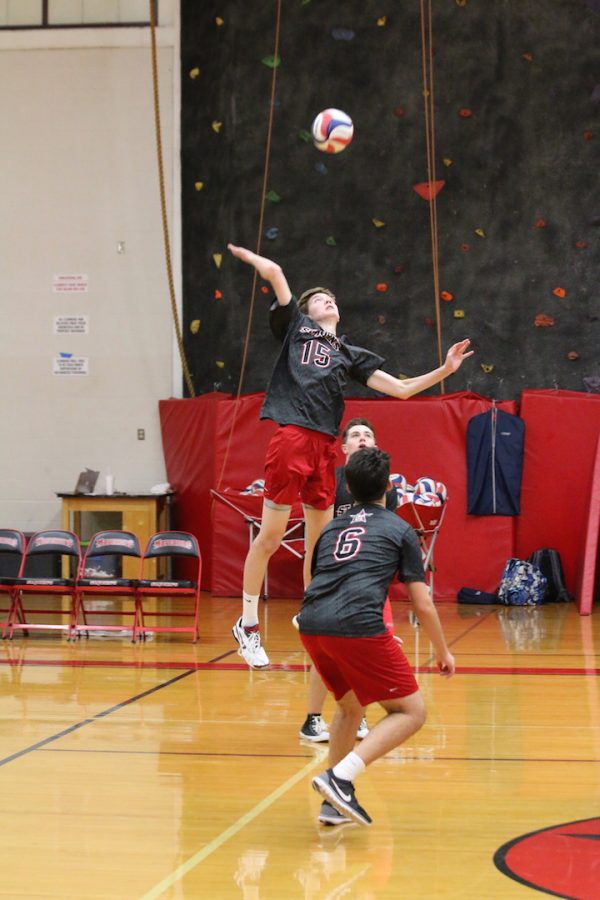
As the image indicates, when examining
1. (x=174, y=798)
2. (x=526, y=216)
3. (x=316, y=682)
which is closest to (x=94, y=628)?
(x=316, y=682)

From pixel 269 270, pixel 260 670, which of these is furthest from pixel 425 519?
pixel 269 270

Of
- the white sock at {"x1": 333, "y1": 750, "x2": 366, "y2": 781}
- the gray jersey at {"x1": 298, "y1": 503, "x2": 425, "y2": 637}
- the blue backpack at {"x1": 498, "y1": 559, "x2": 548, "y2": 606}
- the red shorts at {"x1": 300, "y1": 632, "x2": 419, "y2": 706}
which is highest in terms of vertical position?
the gray jersey at {"x1": 298, "y1": 503, "x2": 425, "y2": 637}

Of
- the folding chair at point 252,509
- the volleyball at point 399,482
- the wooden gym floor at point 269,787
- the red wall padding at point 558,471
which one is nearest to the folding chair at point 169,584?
the wooden gym floor at point 269,787

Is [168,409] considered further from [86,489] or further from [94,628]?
[94,628]

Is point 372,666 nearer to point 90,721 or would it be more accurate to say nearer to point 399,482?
point 90,721

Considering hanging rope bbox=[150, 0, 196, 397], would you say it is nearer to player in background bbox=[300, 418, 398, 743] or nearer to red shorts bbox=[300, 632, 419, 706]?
player in background bbox=[300, 418, 398, 743]

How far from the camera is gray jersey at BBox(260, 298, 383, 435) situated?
6168 millimetres

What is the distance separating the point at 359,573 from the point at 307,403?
197 centimetres

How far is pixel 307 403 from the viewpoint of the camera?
6203 mm

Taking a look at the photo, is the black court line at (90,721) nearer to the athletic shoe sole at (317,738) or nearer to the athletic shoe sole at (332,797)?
the athletic shoe sole at (317,738)

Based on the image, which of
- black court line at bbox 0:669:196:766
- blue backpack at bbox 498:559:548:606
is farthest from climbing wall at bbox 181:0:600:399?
black court line at bbox 0:669:196:766

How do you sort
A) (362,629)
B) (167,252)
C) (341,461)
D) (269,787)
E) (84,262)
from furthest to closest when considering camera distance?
(84,262) < (167,252) < (341,461) < (269,787) < (362,629)

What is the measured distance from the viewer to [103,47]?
14.3 metres

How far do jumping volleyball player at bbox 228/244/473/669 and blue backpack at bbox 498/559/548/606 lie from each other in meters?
6.24
